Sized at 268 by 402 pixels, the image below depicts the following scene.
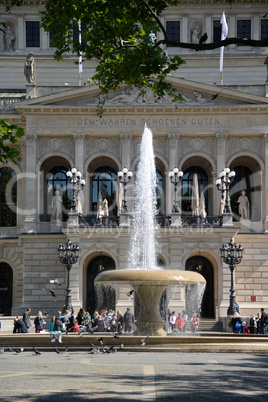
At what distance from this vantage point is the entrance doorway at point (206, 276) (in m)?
49.3

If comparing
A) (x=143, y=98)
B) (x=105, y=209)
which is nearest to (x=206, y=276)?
(x=105, y=209)

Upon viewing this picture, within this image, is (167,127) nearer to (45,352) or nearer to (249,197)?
(249,197)

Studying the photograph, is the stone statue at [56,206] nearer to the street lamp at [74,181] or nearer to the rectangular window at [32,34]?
the street lamp at [74,181]

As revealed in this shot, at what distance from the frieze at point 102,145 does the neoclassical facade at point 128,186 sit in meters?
0.07

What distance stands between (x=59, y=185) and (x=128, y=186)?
5592mm

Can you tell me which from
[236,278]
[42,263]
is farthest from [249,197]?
[42,263]

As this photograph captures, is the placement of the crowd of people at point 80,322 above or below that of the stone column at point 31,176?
below

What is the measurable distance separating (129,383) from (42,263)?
34.5 m

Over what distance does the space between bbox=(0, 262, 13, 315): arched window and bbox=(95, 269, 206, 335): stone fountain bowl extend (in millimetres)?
27546

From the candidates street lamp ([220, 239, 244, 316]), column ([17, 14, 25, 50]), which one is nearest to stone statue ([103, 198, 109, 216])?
street lamp ([220, 239, 244, 316])

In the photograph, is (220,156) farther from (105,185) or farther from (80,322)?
(80,322)

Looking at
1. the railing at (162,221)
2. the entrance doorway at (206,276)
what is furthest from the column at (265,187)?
the entrance doorway at (206,276)

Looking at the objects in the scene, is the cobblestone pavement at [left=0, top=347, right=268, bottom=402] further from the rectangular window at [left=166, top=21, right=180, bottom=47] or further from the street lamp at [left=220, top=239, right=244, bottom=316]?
the rectangular window at [left=166, top=21, right=180, bottom=47]

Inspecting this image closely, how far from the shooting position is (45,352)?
25531 millimetres
